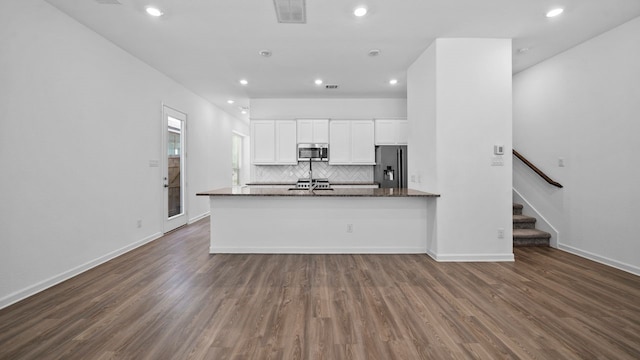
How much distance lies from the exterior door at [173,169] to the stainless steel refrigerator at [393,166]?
4.09m

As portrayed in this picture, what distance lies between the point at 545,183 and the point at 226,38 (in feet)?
16.7

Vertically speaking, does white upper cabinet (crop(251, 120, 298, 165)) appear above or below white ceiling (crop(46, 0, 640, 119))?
below

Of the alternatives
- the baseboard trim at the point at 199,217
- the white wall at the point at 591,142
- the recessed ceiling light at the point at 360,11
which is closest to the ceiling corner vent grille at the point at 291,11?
the recessed ceiling light at the point at 360,11

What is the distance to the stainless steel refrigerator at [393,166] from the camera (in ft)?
18.1

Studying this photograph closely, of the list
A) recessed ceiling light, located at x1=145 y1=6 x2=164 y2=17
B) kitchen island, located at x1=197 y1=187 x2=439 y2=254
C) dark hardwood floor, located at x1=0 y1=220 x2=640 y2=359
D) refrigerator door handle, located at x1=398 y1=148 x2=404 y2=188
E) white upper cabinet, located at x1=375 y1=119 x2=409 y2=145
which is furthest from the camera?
white upper cabinet, located at x1=375 y1=119 x2=409 y2=145

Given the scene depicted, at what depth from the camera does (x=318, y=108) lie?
20.1 feet

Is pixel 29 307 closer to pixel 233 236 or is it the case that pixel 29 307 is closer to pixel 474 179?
pixel 233 236

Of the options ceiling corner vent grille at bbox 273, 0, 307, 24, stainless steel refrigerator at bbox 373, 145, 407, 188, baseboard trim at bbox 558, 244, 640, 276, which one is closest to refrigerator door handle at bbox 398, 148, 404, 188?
stainless steel refrigerator at bbox 373, 145, 407, 188

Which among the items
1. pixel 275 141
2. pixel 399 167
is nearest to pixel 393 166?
pixel 399 167

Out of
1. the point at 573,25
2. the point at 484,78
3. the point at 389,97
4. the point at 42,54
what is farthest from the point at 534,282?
the point at 42,54

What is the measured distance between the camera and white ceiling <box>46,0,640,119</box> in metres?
2.78

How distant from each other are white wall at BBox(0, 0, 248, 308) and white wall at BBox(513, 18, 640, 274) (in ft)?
20.4

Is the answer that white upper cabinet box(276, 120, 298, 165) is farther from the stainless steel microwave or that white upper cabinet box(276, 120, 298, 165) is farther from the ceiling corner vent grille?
the ceiling corner vent grille

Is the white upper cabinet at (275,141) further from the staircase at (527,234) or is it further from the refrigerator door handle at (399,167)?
the staircase at (527,234)
